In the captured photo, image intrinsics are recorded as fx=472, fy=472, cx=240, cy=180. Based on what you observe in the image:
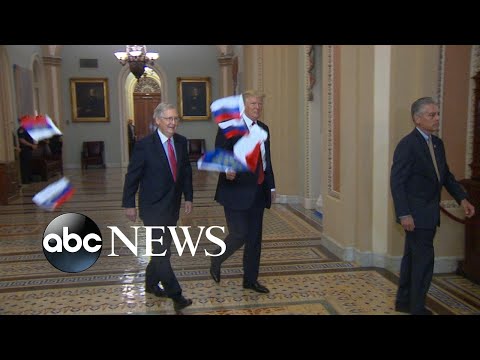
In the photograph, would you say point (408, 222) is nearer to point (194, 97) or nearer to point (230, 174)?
point (230, 174)

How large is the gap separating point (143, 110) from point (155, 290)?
641 inches

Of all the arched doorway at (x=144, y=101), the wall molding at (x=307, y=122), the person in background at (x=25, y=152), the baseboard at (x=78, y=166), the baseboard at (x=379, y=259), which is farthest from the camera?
the arched doorway at (x=144, y=101)

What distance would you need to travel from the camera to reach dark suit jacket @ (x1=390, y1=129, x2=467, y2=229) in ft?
9.99

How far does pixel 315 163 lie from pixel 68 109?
11384 mm

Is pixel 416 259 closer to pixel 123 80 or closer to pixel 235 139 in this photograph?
pixel 235 139

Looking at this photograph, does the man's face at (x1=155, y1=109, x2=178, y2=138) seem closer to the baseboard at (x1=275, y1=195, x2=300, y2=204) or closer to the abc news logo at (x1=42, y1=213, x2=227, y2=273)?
the abc news logo at (x1=42, y1=213, x2=227, y2=273)

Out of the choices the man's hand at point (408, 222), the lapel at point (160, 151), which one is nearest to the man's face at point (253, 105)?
the lapel at point (160, 151)

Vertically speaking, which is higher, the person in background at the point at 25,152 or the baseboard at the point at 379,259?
the person in background at the point at 25,152

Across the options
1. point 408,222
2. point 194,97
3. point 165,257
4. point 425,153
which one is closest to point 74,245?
point 165,257

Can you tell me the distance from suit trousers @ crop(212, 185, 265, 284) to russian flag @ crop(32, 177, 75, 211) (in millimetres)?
5702

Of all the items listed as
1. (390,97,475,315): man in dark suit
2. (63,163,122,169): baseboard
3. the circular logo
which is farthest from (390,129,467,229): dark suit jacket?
(63,163,122,169): baseboard

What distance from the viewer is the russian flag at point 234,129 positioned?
3.57 m

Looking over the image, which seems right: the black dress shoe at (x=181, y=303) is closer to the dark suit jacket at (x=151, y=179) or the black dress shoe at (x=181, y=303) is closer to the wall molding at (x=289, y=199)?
→ the dark suit jacket at (x=151, y=179)

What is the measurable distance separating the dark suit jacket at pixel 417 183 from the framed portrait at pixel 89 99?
1483 cm
